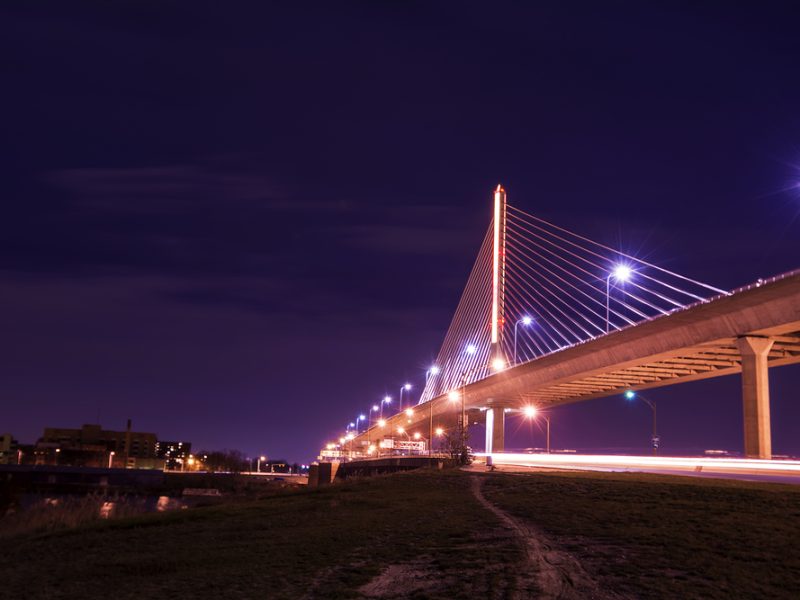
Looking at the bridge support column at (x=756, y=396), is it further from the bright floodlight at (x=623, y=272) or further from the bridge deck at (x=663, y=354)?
the bright floodlight at (x=623, y=272)

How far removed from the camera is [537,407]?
305 feet

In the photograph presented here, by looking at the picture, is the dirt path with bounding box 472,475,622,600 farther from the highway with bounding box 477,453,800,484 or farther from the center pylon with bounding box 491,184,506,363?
the center pylon with bounding box 491,184,506,363

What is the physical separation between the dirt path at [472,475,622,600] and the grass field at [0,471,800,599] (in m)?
0.17

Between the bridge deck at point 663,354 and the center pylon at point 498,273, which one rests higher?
the center pylon at point 498,273

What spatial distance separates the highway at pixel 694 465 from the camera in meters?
29.9

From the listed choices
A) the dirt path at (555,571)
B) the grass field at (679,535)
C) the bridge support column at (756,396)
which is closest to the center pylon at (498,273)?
the bridge support column at (756,396)

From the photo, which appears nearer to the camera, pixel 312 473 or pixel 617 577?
pixel 617 577

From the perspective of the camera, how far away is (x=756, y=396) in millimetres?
43656

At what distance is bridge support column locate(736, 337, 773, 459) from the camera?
1699 inches

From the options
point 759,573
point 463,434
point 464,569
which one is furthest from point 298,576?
point 463,434

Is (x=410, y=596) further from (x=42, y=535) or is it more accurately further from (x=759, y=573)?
(x=42, y=535)

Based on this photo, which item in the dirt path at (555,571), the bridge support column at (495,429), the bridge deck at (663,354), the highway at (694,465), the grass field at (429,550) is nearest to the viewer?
the dirt path at (555,571)

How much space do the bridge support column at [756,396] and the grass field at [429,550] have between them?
23.2 meters

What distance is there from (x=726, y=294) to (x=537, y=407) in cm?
5159
